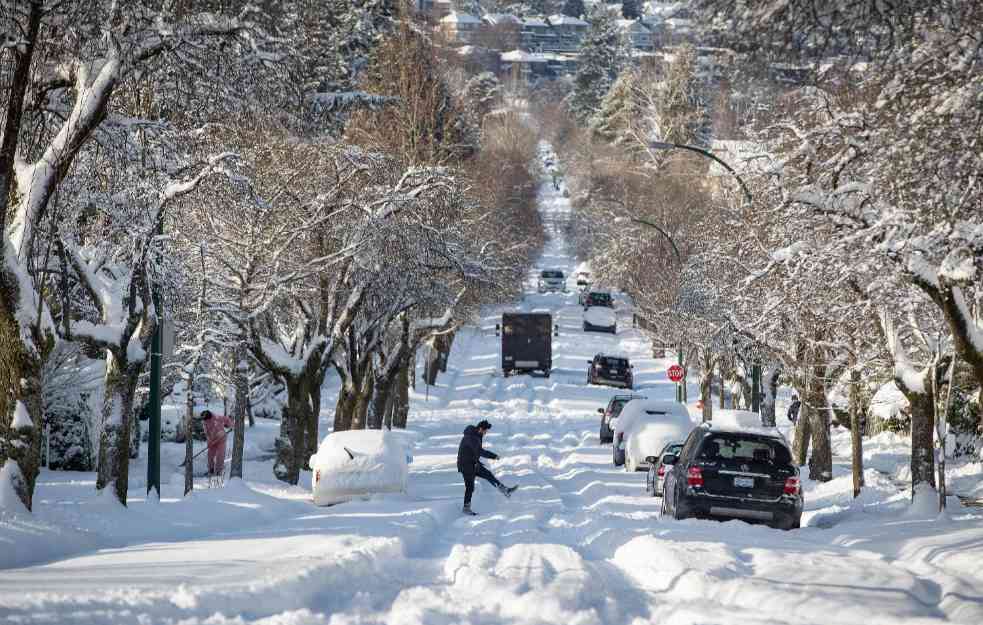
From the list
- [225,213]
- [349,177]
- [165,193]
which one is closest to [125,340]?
[165,193]

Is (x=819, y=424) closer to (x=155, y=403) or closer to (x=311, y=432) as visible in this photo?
(x=311, y=432)

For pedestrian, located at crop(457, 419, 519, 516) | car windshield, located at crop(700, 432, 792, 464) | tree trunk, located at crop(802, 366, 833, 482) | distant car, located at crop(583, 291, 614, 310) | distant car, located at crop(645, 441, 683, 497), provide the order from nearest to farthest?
1. car windshield, located at crop(700, 432, 792, 464)
2. pedestrian, located at crop(457, 419, 519, 516)
3. distant car, located at crop(645, 441, 683, 497)
4. tree trunk, located at crop(802, 366, 833, 482)
5. distant car, located at crop(583, 291, 614, 310)

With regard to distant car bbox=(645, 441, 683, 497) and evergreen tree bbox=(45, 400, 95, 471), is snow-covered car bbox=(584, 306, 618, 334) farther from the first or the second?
distant car bbox=(645, 441, 683, 497)

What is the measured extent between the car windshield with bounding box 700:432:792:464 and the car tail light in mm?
223

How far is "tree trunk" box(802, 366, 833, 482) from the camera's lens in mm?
27712

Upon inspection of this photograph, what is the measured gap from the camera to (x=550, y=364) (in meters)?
68.1

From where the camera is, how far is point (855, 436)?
25.1m

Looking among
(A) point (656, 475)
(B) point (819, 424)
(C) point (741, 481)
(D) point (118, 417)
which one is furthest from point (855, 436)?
(D) point (118, 417)

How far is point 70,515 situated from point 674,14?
959cm

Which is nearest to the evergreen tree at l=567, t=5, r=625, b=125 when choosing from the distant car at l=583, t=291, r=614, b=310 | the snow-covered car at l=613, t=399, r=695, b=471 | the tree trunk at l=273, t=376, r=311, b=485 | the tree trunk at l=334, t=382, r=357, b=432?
the distant car at l=583, t=291, r=614, b=310

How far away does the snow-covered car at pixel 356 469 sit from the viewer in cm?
2103

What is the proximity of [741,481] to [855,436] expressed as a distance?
342 inches

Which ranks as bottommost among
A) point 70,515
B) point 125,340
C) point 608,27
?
point 70,515

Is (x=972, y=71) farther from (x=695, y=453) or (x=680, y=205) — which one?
(x=680, y=205)
